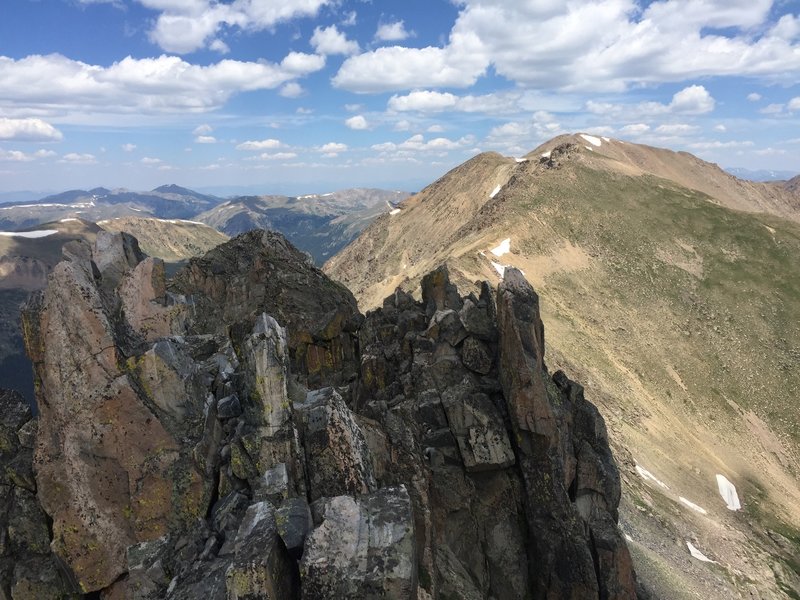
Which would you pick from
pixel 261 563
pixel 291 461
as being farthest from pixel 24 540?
pixel 261 563

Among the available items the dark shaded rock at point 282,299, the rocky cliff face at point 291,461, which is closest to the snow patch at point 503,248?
the dark shaded rock at point 282,299

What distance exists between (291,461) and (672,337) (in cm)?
8836

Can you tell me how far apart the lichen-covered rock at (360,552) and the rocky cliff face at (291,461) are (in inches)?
1.7

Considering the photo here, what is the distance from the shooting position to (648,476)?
5312 centimetres

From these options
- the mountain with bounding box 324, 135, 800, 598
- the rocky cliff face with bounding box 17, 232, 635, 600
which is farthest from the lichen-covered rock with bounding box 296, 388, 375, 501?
the mountain with bounding box 324, 135, 800, 598

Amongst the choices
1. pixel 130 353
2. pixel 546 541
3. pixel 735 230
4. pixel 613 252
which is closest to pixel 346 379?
pixel 546 541

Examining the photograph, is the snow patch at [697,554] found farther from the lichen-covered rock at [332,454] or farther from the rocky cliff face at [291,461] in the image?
the lichen-covered rock at [332,454]

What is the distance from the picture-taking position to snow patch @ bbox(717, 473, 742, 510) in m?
56.3

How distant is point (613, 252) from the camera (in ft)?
333

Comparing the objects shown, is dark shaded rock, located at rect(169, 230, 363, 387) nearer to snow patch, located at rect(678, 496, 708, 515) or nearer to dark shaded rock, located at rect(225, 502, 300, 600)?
dark shaded rock, located at rect(225, 502, 300, 600)

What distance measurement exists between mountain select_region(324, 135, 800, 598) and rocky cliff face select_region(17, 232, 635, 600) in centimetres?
1682

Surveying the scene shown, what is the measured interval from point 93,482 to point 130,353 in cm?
401

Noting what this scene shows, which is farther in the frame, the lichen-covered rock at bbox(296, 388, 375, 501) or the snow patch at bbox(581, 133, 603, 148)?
the snow patch at bbox(581, 133, 603, 148)

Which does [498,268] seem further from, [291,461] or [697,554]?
[291,461]
